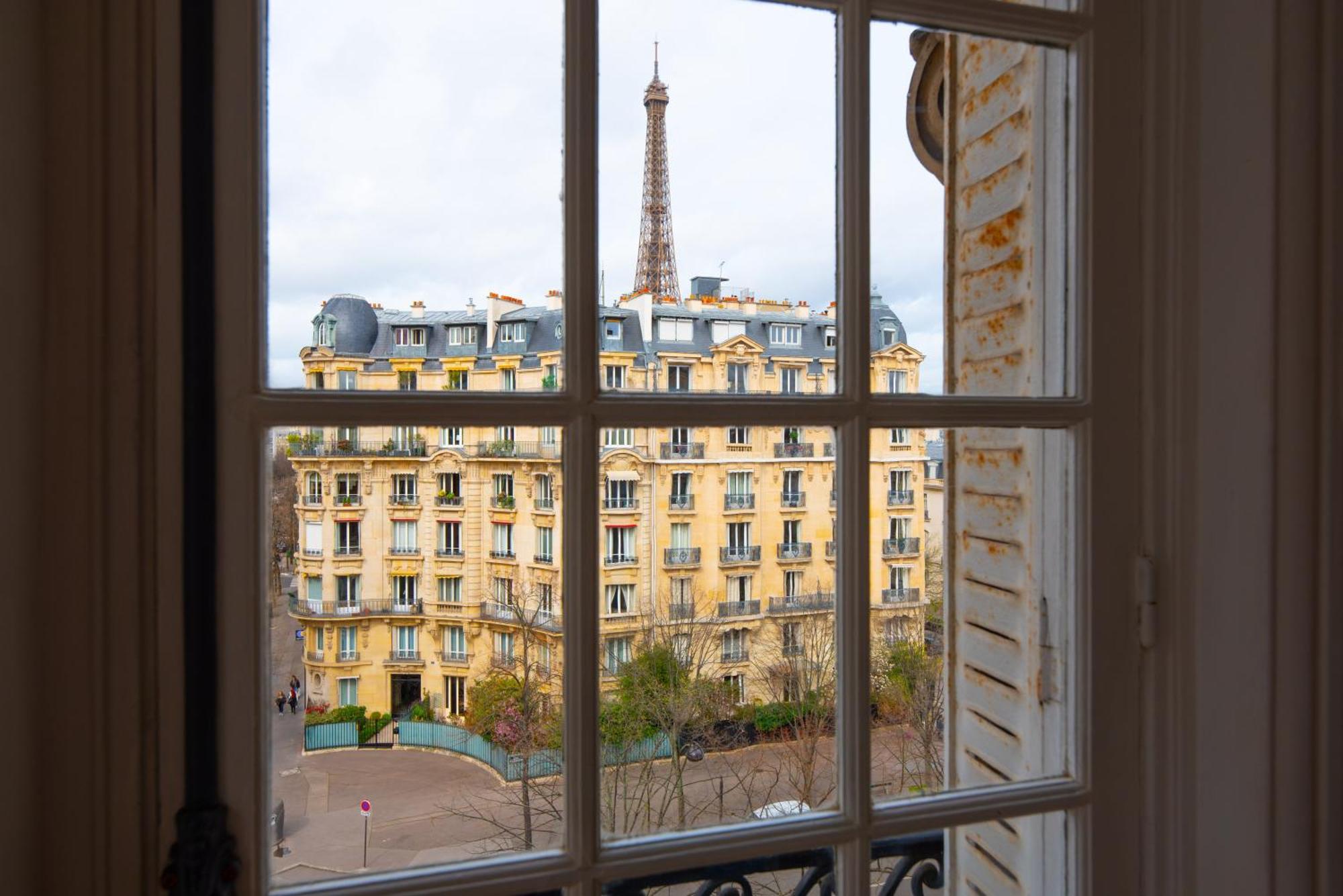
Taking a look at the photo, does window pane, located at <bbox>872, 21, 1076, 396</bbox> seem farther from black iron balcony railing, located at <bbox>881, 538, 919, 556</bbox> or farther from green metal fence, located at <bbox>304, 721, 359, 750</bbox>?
green metal fence, located at <bbox>304, 721, 359, 750</bbox>

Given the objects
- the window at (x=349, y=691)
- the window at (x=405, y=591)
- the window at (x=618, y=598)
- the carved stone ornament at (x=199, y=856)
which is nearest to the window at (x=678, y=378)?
the window at (x=618, y=598)

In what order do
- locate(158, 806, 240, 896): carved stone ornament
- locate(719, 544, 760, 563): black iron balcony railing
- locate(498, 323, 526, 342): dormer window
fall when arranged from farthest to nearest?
locate(719, 544, 760, 563): black iron balcony railing < locate(498, 323, 526, 342): dormer window < locate(158, 806, 240, 896): carved stone ornament

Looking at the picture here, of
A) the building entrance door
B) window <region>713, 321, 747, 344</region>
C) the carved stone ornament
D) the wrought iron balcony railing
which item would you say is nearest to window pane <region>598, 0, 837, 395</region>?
window <region>713, 321, 747, 344</region>

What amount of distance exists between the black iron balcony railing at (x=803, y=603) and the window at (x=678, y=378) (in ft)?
0.84

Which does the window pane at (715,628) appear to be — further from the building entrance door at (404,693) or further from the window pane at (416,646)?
the building entrance door at (404,693)

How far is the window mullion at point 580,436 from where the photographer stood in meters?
0.80

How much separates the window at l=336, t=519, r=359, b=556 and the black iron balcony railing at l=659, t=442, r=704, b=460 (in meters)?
0.31

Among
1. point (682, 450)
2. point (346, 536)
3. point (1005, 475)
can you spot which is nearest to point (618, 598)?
point (682, 450)

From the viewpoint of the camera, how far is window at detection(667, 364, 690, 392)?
0.84 meters

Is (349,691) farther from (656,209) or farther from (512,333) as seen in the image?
(656,209)

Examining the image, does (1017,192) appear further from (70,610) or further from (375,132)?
(70,610)

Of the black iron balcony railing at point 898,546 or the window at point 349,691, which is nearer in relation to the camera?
the window at point 349,691

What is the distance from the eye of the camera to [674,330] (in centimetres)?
85

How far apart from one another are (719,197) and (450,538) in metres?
0.46
